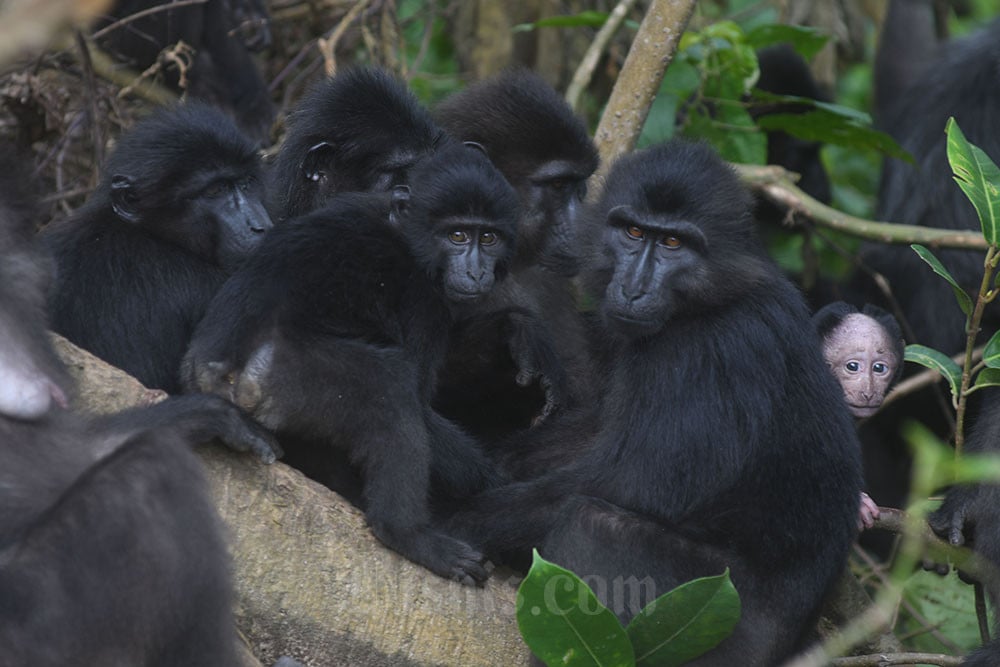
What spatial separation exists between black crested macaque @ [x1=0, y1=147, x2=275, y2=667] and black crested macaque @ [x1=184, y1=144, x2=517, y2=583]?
2.94 ft

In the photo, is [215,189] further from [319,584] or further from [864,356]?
[864,356]

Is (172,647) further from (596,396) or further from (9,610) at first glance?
(596,396)

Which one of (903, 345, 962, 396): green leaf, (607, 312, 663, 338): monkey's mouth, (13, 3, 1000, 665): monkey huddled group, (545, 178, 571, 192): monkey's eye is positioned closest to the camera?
(13, 3, 1000, 665): monkey huddled group

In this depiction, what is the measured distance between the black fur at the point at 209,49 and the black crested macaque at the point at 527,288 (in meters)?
2.00

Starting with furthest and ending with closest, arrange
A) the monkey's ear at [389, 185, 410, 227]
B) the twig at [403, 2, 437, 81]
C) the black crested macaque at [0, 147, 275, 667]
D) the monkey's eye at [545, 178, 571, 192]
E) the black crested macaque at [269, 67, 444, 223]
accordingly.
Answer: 1. the twig at [403, 2, 437, 81]
2. the monkey's eye at [545, 178, 571, 192]
3. the black crested macaque at [269, 67, 444, 223]
4. the monkey's ear at [389, 185, 410, 227]
5. the black crested macaque at [0, 147, 275, 667]

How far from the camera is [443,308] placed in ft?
15.0

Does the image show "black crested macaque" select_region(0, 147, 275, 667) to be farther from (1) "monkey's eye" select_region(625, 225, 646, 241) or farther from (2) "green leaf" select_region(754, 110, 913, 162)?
(2) "green leaf" select_region(754, 110, 913, 162)

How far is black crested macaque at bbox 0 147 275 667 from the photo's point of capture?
A: 8.89ft

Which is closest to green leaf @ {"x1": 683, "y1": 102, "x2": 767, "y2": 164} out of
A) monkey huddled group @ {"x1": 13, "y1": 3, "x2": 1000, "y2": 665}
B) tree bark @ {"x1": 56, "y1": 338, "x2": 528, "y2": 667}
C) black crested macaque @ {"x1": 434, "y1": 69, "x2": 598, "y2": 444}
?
black crested macaque @ {"x1": 434, "y1": 69, "x2": 598, "y2": 444}

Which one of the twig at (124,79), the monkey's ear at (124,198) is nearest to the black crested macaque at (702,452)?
the monkey's ear at (124,198)

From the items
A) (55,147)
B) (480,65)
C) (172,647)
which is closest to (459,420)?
(172,647)

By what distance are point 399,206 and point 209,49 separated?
344 centimetres

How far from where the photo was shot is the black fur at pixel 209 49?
7.45 meters

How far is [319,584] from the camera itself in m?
3.77
